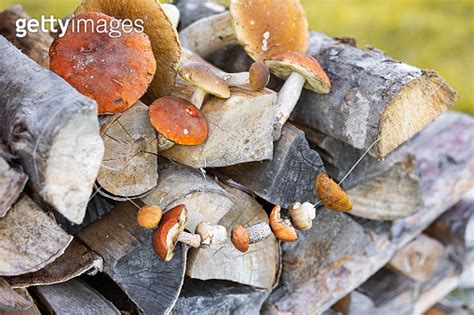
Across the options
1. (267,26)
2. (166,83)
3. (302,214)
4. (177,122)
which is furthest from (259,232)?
(267,26)

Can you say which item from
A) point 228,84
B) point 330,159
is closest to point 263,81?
point 228,84

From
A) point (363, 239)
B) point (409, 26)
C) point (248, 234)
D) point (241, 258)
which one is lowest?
point (409, 26)

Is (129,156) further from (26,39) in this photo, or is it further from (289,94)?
(26,39)

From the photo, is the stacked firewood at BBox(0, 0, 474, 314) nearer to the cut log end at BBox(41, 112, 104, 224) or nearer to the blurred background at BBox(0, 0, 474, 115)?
the cut log end at BBox(41, 112, 104, 224)

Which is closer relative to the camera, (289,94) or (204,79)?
(204,79)

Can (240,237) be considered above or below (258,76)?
below

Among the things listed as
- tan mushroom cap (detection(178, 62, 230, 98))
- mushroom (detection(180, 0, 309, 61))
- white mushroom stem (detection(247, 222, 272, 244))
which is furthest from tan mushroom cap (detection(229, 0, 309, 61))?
white mushroom stem (detection(247, 222, 272, 244))

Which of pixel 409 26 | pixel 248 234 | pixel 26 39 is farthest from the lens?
pixel 409 26

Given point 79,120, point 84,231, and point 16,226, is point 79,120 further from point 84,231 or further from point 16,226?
point 84,231
